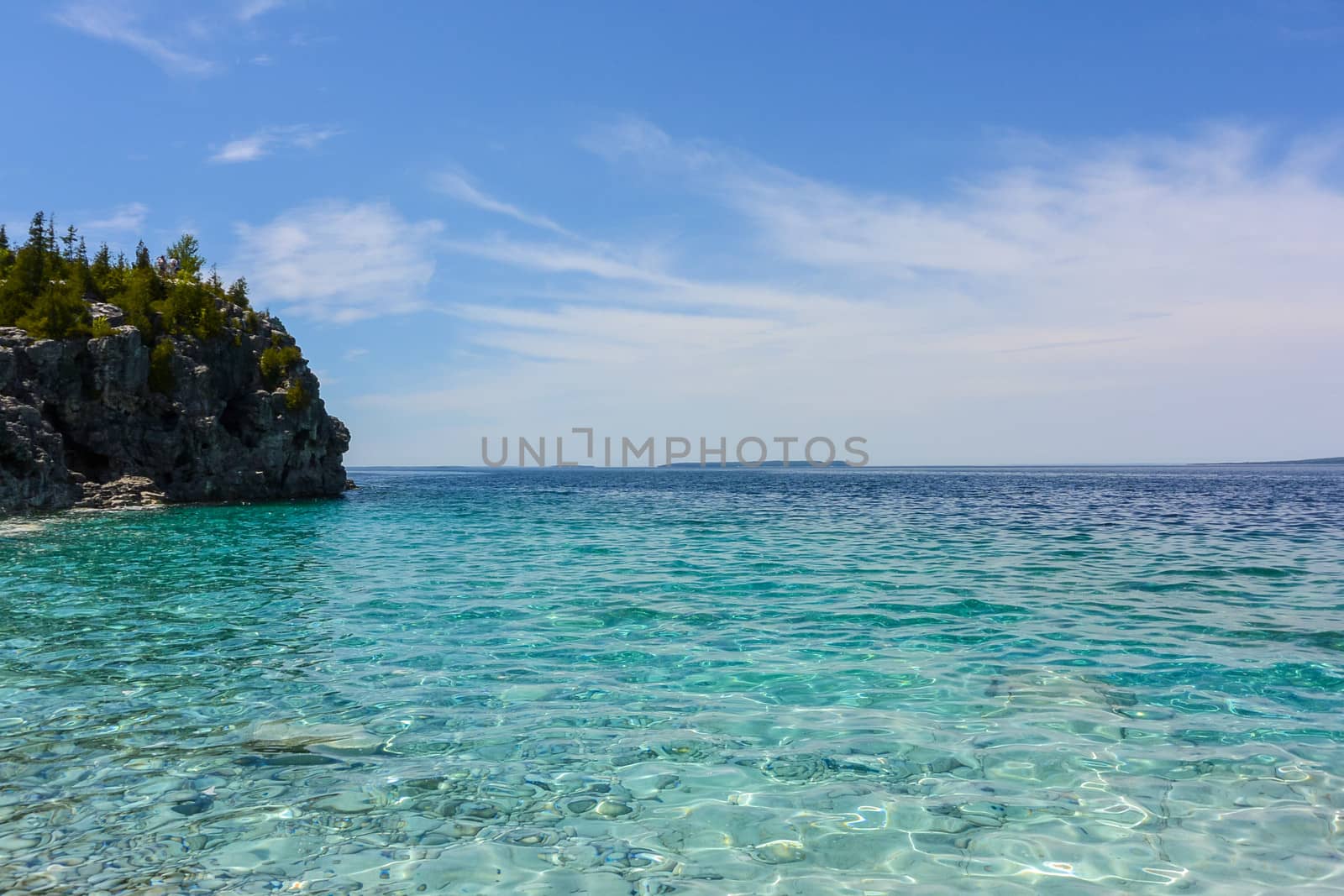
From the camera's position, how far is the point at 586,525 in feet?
127

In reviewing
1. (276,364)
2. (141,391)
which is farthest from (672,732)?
(276,364)

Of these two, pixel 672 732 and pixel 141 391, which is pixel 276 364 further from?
pixel 672 732

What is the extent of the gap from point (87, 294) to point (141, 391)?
11.4 metres

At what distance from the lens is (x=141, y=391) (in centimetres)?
5025

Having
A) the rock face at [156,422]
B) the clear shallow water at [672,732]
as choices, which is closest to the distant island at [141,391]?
the rock face at [156,422]

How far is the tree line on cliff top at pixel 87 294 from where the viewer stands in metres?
48.0

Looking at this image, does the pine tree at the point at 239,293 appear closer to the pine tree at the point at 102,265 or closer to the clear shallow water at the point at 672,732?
the pine tree at the point at 102,265

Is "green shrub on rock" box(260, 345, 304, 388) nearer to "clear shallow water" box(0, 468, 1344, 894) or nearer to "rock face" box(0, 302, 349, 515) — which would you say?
"rock face" box(0, 302, 349, 515)

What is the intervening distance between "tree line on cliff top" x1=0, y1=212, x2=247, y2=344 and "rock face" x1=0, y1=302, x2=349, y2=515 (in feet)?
4.75

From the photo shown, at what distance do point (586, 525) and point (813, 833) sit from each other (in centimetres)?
3274

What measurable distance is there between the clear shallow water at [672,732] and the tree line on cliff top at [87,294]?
3672 cm

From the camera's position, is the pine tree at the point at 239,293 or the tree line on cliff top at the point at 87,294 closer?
the tree line on cliff top at the point at 87,294

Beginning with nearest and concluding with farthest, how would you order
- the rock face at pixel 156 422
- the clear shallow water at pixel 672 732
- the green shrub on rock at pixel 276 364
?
1. the clear shallow water at pixel 672 732
2. the rock face at pixel 156 422
3. the green shrub on rock at pixel 276 364

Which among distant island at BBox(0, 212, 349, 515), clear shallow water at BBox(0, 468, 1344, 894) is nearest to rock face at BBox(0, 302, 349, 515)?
distant island at BBox(0, 212, 349, 515)
